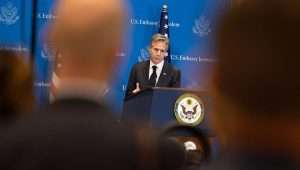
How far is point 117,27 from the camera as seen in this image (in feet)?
3.93

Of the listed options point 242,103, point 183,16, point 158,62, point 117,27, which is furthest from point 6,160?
point 183,16

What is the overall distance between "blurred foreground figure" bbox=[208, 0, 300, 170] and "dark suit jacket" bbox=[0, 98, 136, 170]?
252 mm

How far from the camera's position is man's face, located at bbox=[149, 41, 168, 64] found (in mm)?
6973

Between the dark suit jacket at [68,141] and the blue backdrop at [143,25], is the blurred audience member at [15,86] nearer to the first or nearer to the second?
the dark suit jacket at [68,141]

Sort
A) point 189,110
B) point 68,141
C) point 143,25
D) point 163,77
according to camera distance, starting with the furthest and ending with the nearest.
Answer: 1. point 143,25
2. point 163,77
3. point 189,110
4. point 68,141

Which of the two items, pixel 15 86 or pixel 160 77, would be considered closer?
pixel 15 86

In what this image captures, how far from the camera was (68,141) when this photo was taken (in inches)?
45.2

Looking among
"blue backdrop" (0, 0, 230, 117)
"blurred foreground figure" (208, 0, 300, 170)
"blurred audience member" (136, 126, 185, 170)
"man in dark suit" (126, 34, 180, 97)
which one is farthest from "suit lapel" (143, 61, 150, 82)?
"blurred foreground figure" (208, 0, 300, 170)

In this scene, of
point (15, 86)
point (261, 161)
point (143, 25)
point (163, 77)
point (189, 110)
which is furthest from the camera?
point (143, 25)

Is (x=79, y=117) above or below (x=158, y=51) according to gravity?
below

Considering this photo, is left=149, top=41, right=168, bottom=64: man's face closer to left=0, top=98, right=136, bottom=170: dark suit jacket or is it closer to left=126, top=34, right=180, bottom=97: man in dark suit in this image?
left=126, top=34, right=180, bottom=97: man in dark suit

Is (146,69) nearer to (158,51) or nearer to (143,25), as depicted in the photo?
(158,51)

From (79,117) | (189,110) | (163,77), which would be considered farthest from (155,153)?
(163,77)

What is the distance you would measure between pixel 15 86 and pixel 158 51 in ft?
16.8
